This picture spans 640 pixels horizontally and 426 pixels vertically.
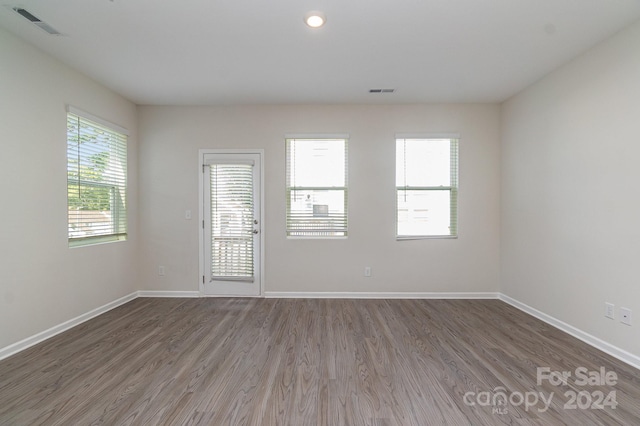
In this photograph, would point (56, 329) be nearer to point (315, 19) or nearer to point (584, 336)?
point (315, 19)

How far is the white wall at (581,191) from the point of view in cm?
237

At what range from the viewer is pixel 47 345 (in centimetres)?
263

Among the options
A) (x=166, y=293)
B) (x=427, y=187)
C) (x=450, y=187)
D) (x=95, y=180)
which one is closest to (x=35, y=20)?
(x=95, y=180)

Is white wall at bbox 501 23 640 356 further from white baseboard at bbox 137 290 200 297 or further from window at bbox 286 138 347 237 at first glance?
white baseboard at bbox 137 290 200 297

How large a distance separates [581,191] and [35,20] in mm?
5138

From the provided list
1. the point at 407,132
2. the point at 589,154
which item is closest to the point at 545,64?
the point at 589,154

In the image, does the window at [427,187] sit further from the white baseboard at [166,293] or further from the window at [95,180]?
the window at [95,180]

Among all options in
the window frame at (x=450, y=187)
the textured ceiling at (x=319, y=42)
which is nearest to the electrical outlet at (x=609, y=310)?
the window frame at (x=450, y=187)

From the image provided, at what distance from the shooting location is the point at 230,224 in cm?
411

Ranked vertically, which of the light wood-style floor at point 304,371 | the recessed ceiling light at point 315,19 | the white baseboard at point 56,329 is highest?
the recessed ceiling light at point 315,19

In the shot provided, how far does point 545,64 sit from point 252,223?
3.96 m

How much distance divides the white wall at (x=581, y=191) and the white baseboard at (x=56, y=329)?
5284 mm

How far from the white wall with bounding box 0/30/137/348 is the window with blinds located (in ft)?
4.74

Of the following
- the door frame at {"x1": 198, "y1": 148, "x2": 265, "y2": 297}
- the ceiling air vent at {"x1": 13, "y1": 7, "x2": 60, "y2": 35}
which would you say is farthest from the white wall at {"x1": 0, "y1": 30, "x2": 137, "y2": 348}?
the door frame at {"x1": 198, "y1": 148, "x2": 265, "y2": 297}
